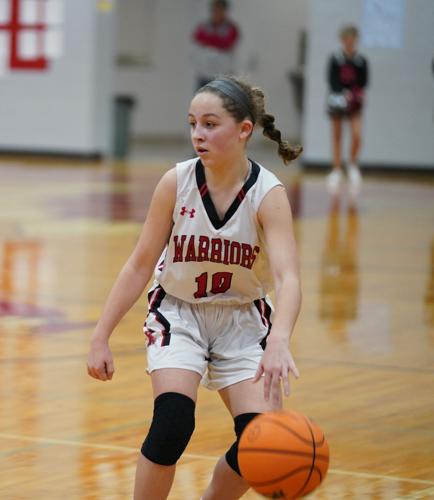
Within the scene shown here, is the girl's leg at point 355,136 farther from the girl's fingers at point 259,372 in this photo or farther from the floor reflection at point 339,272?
the girl's fingers at point 259,372

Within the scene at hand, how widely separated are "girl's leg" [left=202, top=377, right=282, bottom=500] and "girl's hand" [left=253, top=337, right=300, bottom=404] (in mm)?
163

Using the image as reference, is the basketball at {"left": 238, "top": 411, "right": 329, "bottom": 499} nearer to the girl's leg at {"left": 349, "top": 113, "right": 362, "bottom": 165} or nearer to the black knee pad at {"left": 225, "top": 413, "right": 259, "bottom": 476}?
the black knee pad at {"left": 225, "top": 413, "right": 259, "bottom": 476}

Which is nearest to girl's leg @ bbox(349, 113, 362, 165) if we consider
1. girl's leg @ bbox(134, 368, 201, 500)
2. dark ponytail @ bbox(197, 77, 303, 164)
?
dark ponytail @ bbox(197, 77, 303, 164)

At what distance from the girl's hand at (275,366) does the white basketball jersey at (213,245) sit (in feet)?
1.40

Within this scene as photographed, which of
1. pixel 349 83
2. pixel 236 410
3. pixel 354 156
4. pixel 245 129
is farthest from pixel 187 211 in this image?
pixel 349 83

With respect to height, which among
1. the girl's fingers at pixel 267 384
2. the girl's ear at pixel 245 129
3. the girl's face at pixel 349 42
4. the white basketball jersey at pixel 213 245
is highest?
the girl's face at pixel 349 42

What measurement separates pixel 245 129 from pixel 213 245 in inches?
15.0

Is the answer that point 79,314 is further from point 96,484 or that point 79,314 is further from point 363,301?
point 96,484

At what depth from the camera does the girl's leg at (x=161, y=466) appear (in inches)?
153

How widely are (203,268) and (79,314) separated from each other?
3936 millimetres

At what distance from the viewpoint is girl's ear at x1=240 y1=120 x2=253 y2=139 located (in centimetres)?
413

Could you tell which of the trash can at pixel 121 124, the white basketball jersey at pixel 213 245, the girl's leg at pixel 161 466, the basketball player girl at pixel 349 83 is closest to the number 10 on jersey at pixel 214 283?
the white basketball jersey at pixel 213 245

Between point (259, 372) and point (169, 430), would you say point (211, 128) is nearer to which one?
point (259, 372)

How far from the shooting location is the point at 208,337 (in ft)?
13.7
